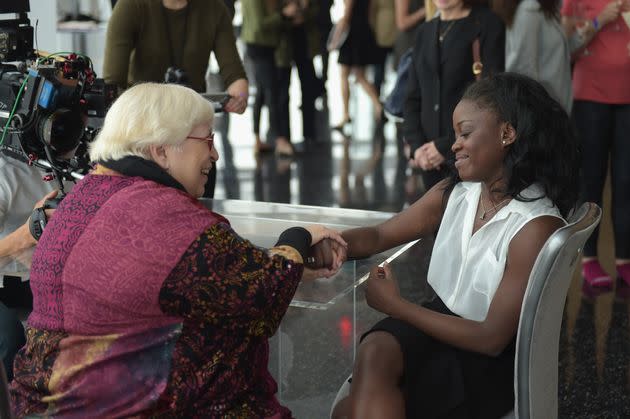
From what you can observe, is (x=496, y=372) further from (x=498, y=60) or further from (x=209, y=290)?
(x=498, y=60)

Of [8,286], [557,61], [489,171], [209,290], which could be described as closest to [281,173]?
[557,61]

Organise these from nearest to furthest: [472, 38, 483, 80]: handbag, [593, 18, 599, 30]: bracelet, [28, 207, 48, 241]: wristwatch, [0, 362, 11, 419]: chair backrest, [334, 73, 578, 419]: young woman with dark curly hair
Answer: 1. [0, 362, 11, 419]: chair backrest
2. [334, 73, 578, 419]: young woman with dark curly hair
3. [28, 207, 48, 241]: wristwatch
4. [472, 38, 483, 80]: handbag
5. [593, 18, 599, 30]: bracelet

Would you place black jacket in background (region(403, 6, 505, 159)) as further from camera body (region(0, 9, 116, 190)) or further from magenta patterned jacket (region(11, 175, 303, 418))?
magenta patterned jacket (region(11, 175, 303, 418))

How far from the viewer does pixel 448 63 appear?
133 inches

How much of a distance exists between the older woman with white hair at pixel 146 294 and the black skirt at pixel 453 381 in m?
0.30

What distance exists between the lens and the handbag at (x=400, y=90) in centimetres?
374

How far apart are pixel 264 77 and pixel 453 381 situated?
5385 mm

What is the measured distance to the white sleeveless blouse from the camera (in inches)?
75.7

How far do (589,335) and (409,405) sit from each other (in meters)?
1.87

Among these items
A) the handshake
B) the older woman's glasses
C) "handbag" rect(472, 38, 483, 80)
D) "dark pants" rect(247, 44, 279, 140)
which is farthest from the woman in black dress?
the older woman's glasses

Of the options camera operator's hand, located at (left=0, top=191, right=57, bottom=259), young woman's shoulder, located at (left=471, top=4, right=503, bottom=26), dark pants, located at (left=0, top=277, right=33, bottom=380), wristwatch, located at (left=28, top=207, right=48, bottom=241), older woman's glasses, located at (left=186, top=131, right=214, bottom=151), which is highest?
young woman's shoulder, located at (left=471, top=4, right=503, bottom=26)

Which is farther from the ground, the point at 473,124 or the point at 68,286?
the point at 473,124

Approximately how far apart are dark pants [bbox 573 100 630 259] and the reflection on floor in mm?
272

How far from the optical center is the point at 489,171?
2029 mm
